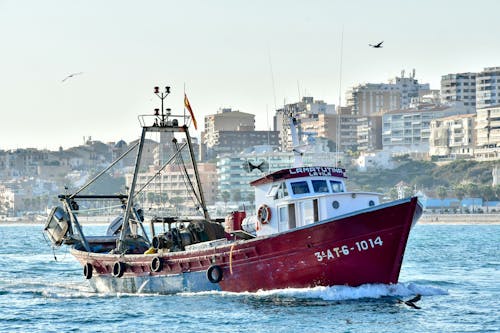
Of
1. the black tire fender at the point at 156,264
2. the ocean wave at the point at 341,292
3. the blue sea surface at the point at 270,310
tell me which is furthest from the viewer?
the black tire fender at the point at 156,264

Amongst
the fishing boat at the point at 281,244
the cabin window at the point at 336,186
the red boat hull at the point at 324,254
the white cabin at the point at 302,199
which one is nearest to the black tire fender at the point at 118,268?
the fishing boat at the point at 281,244

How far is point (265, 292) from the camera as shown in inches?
1766

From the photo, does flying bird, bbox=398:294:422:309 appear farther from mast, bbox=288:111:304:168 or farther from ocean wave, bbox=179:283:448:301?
mast, bbox=288:111:304:168

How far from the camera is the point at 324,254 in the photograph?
43312mm

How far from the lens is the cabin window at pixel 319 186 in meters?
45.6

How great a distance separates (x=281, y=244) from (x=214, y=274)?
358 cm

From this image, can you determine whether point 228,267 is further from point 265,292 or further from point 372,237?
point 372,237

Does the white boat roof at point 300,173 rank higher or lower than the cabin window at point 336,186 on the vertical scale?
higher

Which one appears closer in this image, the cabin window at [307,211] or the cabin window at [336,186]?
the cabin window at [307,211]

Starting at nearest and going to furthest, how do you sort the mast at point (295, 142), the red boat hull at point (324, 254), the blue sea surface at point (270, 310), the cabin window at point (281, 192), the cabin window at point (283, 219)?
the blue sea surface at point (270, 310)
the red boat hull at point (324, 254)
the cabin window at point (283, 219)
the cabin window at point (281, 192)
the mast at point (295, 142)

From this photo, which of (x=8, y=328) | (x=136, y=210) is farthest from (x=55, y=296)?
(x=8, y=328)

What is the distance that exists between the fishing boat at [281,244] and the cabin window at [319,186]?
4cm

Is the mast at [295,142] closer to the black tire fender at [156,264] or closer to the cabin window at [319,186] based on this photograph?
the cabin window at [319,186]

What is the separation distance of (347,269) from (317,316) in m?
3.07
